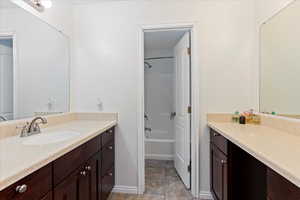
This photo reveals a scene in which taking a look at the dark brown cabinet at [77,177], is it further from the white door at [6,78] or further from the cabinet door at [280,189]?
the cabinet door at [280,189]

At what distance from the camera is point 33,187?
0.80 m

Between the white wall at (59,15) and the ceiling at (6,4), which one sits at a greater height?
the white wall at (59,15)

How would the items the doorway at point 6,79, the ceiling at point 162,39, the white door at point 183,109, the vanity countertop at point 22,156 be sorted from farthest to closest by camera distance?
the ceiling at point 162,39, the white door at point 183,109, the doorway at point 6,79, the vanity countertop at point 22,156

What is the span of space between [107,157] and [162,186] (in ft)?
2.97

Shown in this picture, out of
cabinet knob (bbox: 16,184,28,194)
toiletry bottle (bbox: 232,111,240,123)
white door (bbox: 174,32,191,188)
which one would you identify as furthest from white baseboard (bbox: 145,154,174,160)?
cabinet knob (bbox: 16,184,28,194)

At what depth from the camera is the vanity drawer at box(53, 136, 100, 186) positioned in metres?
0.99

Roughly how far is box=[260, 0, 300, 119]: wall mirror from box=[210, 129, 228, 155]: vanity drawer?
0.57 meters

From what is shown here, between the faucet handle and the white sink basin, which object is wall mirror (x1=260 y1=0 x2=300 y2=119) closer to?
the white sink basin

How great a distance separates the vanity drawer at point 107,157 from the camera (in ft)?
5.71

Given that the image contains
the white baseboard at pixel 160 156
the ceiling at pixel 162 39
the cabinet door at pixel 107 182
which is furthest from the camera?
the white baseboard at pixel 160 156

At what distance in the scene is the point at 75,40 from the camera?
2174 mm

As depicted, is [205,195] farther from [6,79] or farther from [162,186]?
[6,79]

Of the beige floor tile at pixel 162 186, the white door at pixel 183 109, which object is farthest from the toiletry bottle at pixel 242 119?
the beige floor tile at pixel 162 186

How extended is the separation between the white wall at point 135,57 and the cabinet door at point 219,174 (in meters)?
0.17
